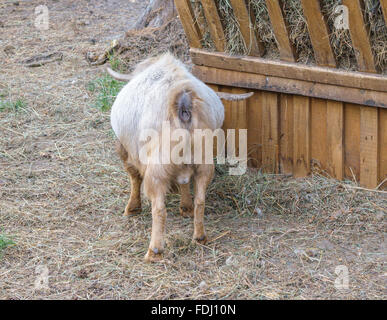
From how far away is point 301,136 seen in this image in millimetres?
5352

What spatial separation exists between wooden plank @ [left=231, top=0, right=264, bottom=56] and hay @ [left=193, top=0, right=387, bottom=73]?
0.19 feet

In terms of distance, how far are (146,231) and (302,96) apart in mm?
1748

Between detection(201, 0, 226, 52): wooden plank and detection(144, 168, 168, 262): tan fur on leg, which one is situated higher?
detection(201, 0, 226, 52): wooden plank

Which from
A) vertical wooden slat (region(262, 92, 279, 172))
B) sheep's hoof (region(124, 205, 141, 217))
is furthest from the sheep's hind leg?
vertical wooden slat (region(262, 92, 279, 172))

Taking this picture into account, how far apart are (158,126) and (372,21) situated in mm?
1815

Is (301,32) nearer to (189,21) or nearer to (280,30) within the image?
(280,30)

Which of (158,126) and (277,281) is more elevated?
(158,126)

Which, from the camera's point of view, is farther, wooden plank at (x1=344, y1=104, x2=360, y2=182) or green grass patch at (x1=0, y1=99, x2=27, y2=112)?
green grass patch at (x1=0, y1=99, x2=27, y2=112)

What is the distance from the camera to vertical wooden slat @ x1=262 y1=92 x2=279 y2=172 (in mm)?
5441

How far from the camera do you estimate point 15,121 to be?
7035mm

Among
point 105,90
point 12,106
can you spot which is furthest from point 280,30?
point 12,106

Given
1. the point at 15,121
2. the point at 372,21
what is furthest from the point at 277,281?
the point at 15,121

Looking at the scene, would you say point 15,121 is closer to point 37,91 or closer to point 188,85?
point 37,91

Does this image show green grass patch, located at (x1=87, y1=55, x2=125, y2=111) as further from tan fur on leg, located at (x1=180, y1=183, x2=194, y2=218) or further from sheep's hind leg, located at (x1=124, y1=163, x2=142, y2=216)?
tan fur on leg, located at (x1=180, y1=183, x2=194, y2=218)
